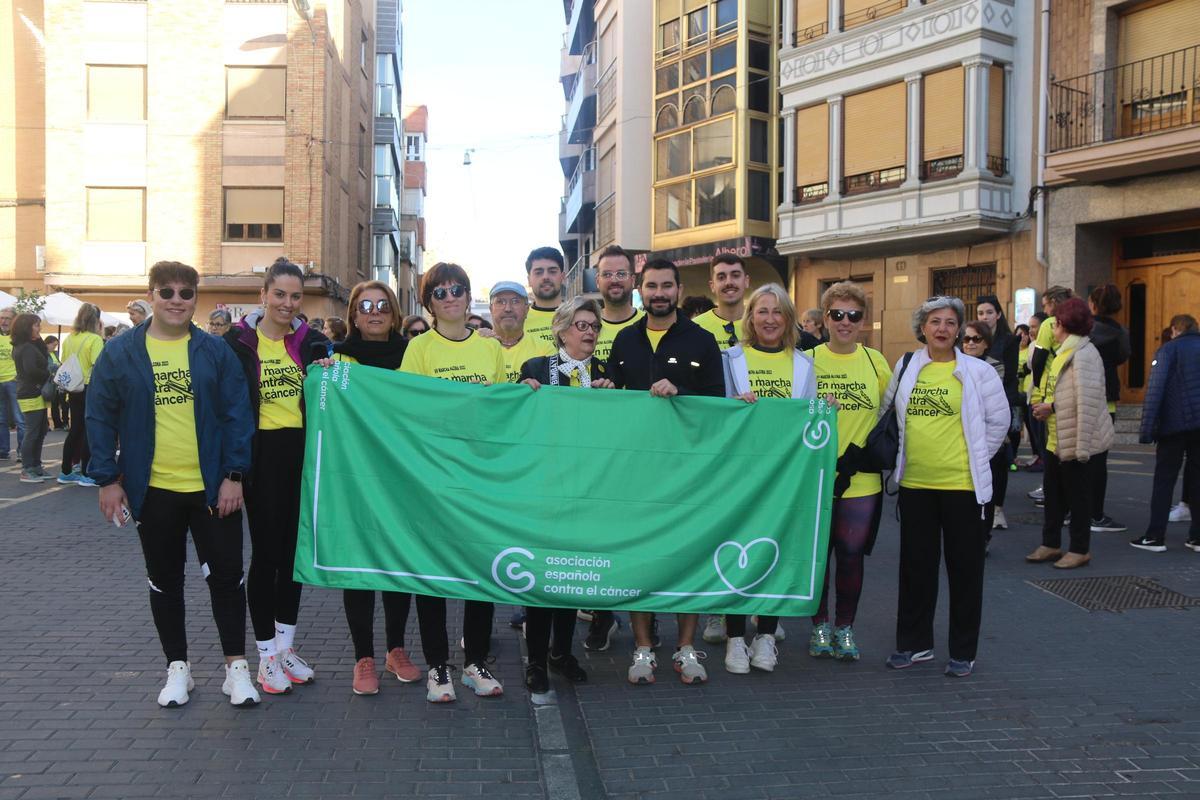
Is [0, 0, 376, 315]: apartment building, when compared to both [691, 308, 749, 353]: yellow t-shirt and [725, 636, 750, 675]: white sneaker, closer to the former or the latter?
[691, 308, 749, 353]: yellow t-shirt

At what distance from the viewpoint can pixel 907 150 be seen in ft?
80.4

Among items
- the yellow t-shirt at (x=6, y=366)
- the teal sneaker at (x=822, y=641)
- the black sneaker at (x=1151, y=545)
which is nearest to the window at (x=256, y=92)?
the yellow t-shirt at (x=6, y=366)

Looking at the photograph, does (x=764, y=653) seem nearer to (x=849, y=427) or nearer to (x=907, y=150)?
(x=849, y=427)

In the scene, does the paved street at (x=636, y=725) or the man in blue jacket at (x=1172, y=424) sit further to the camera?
the man in blue jacket at (x=1172, y=424)

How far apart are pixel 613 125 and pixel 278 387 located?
33.0 meters

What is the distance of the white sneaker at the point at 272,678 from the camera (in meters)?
5.35

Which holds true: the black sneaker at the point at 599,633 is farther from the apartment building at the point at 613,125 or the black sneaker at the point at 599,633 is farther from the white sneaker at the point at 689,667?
the apartment building at the point at 613,125

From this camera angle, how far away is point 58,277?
115 ft

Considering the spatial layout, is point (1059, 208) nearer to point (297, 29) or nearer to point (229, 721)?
point (229, 721)

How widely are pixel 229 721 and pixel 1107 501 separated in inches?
401

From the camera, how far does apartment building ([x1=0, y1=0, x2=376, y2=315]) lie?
34844 millimetres

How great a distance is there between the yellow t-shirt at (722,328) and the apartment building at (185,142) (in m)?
29.3

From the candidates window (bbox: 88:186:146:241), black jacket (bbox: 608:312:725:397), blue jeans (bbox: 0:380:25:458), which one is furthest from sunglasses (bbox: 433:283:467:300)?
window (bbox: 88:186:146:241)

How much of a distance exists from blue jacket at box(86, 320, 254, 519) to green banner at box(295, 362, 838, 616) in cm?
46
